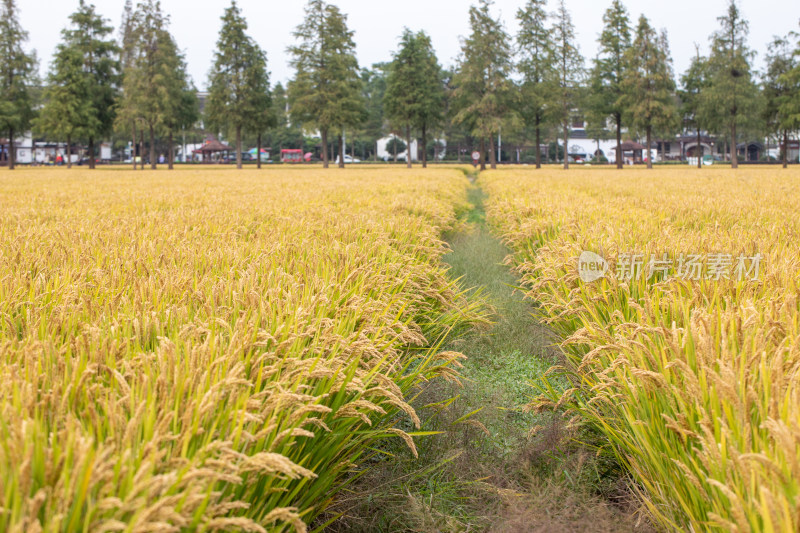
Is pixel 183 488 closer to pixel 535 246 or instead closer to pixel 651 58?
pixel 535 246

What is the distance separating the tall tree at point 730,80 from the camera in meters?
45.7

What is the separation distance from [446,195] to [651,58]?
4171 cm

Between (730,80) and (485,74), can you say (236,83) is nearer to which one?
(485,74)

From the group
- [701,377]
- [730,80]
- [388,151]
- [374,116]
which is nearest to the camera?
[701,377]

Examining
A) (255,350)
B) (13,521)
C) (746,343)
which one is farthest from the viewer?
(255,350)

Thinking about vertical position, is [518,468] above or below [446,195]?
below

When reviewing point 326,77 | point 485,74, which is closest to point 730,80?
point 485,74

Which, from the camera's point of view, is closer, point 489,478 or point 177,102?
point 489,478

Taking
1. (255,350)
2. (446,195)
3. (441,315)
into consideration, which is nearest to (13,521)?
(255,350)

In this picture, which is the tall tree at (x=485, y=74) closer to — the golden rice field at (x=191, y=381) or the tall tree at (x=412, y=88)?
the tall tree at (x=412, y=88)

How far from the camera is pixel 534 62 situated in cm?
5144

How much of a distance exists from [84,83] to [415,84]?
2742 centimetres

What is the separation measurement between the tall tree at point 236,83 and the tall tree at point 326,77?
295cm

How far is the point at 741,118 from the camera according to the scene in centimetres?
4569
